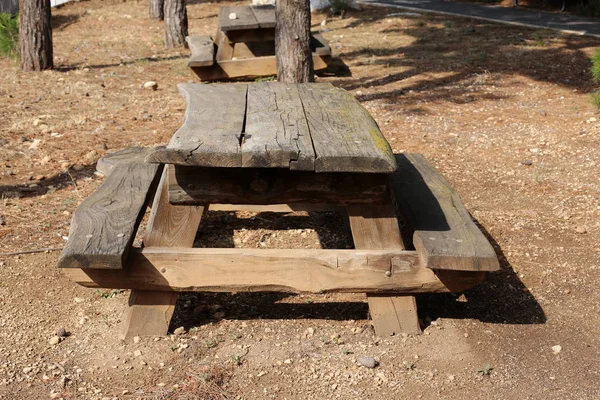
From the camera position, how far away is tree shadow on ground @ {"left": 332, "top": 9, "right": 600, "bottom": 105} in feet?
26.8

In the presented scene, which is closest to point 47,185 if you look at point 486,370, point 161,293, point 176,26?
point 161,293

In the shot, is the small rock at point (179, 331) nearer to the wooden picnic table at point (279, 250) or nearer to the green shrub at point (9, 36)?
the wooden picnic table at point (279, 250)

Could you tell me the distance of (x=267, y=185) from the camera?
328 cm

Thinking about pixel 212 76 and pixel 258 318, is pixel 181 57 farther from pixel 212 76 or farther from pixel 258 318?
pixel 258 318

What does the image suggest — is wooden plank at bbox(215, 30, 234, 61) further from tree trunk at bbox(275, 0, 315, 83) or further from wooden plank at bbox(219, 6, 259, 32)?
tree trunk at bbox(275, 0, 315, 83)

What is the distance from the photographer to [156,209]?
11.3 ft

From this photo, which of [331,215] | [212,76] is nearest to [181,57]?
[212,76]

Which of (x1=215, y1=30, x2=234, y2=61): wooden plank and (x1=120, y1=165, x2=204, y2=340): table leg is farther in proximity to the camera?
(x1=215, y1=30, x2=234, y2=61): wooden plank

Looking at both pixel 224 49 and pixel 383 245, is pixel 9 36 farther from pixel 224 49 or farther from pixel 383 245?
pixel 383 245

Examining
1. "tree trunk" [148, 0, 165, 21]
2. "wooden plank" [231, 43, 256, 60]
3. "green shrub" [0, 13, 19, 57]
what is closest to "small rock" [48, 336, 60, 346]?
"wooden plank" [231, 43, 256, 60]

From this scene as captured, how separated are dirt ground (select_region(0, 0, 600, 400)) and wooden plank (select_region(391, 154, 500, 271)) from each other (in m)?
0.46

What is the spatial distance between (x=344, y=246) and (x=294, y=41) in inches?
127

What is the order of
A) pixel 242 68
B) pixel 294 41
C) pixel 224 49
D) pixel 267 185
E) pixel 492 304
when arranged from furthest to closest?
pixel 224 49 → pixel 242 68 → pixel 294 41 → pixel 492 304 → pixel 267 185

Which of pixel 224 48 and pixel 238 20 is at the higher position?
pixel 238 20
